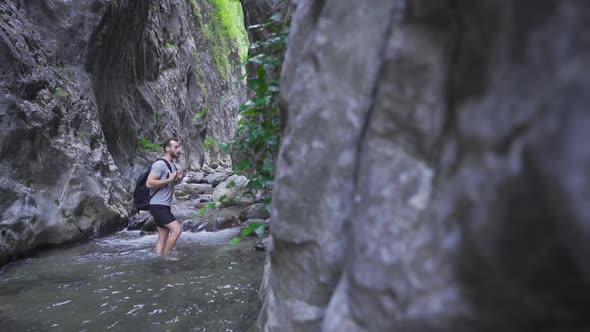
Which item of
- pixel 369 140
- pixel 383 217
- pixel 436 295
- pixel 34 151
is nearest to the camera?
pixel 436 295

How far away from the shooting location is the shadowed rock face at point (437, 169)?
0.82 m

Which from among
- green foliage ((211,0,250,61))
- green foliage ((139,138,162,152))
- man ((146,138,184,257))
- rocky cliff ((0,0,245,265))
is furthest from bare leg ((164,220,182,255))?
green foliage ((211,0,250,61))

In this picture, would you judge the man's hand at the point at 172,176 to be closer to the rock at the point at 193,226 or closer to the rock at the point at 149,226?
the rock at the point at 193,226

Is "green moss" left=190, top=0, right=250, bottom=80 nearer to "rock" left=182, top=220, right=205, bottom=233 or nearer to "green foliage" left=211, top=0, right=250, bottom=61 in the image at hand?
"green foliage" left=211, top=0, right=250, bottom=61

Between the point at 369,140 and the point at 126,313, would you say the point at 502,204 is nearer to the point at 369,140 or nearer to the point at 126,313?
the point at 369,140

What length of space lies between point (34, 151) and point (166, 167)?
9.22 ft

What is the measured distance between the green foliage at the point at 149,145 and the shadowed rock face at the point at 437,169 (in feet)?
47.4

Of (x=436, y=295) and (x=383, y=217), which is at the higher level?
(x=383, y=217)

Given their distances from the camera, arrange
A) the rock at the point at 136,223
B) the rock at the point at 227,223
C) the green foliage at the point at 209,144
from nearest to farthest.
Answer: the rock at the point at 227,223 → the rock at the point at 136,223 → the green foliage at the point at 209,144

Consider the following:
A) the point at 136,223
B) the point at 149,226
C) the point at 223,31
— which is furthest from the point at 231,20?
the point at 149,226

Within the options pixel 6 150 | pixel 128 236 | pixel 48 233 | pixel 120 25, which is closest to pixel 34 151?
pixel 6 150

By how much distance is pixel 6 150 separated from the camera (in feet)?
21.5

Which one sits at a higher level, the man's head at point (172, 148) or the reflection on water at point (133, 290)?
the man's head at point (172, 148)

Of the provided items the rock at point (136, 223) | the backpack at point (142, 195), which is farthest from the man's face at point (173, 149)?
the rock at point (136, 223)
